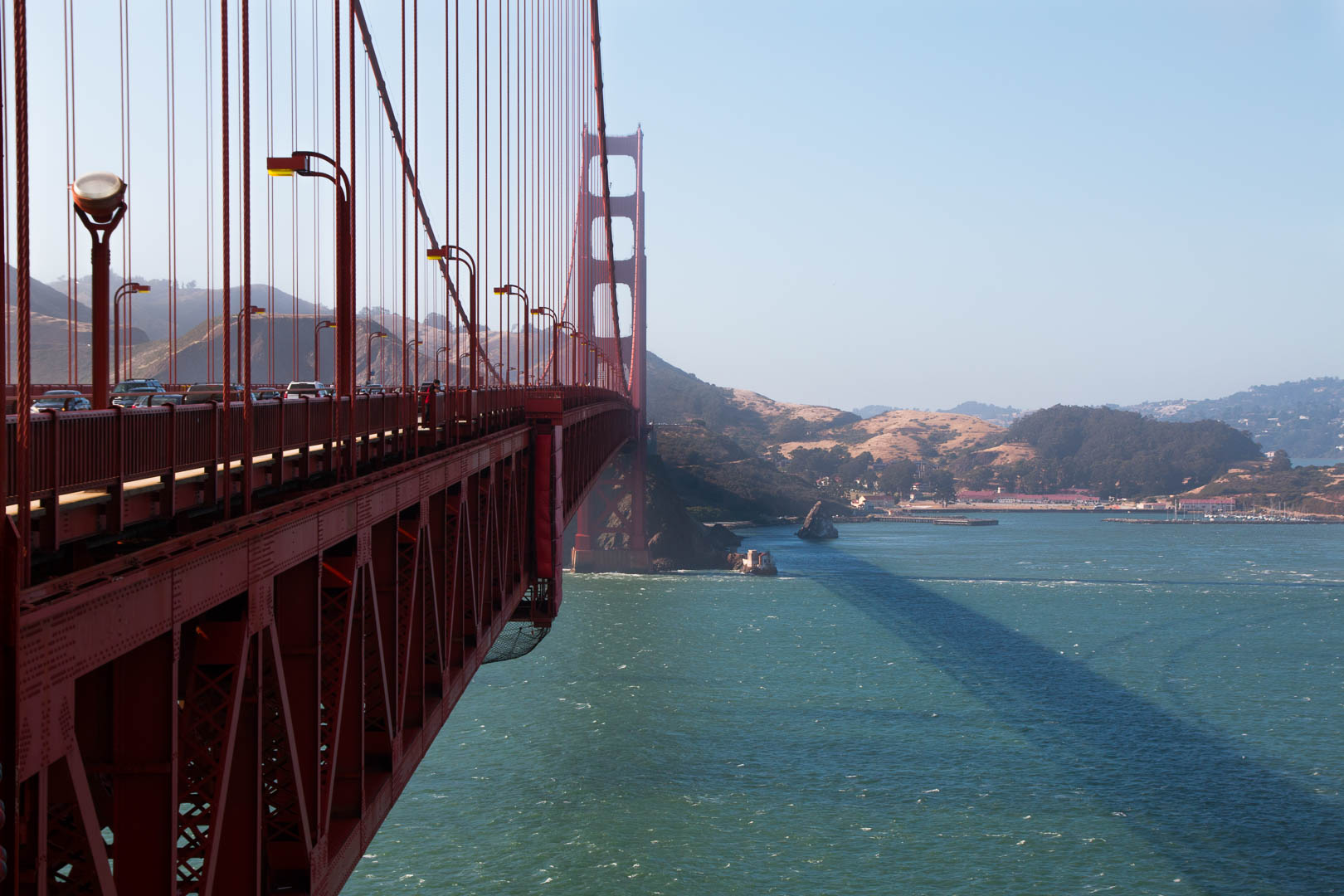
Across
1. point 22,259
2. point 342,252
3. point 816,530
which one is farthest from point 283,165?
point 816,530

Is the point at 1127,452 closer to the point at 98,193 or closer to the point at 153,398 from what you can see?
the point at 153,398

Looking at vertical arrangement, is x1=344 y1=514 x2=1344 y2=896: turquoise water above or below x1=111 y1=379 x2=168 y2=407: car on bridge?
below

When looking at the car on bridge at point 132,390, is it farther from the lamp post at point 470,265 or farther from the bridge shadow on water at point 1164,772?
the bridge shadow on water at point 1164,772

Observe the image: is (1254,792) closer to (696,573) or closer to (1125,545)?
(696,573)

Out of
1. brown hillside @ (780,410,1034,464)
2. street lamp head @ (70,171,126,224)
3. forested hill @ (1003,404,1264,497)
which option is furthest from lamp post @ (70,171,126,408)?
brown hillside @ (780,410,1034,464)

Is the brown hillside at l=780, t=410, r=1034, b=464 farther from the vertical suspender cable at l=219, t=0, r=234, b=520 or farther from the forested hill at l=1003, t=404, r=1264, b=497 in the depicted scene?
the vertical suspender cable at l=219, t=0, r=234, b=520

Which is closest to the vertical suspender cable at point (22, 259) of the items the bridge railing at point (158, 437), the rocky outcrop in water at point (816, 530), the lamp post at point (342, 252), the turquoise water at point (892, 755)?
the bridge railing at point (158, 437)

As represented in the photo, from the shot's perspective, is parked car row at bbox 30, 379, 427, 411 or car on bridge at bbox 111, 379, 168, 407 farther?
car on bridge at bbox 111, 379, 168, 407
